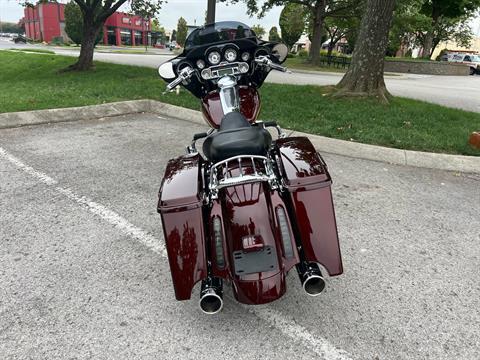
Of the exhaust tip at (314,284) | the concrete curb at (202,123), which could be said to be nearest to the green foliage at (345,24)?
the concrete curb at (202,123)

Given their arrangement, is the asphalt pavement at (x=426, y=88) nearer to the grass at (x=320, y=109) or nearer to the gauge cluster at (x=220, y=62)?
the grass at (x=320, y=109)

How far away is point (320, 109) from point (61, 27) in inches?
2852

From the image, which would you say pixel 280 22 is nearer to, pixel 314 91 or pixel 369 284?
pixel 314 91

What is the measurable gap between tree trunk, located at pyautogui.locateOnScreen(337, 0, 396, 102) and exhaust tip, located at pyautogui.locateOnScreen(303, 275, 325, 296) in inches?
283

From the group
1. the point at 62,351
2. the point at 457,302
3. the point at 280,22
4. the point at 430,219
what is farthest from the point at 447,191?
the point at 280,22

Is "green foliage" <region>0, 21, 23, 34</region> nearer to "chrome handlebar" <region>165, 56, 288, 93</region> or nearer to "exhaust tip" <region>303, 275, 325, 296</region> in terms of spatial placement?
"chrome handlebar" <region>165, 56, 288, 93</region>

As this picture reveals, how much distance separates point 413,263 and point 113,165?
12.3 feet

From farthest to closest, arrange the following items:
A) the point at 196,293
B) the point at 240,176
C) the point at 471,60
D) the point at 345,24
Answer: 1. the point at 471,60
2. the point at 345,24
3. the point at 196,293
4. the point at 240,176

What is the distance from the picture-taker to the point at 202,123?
24.4 ft

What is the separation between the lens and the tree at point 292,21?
112 feet

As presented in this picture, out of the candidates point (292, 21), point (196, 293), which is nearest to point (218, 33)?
point (196, 293)

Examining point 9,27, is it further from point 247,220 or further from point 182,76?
point 247,220

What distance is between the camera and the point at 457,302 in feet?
8.67

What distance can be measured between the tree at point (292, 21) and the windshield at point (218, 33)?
1229 inches
